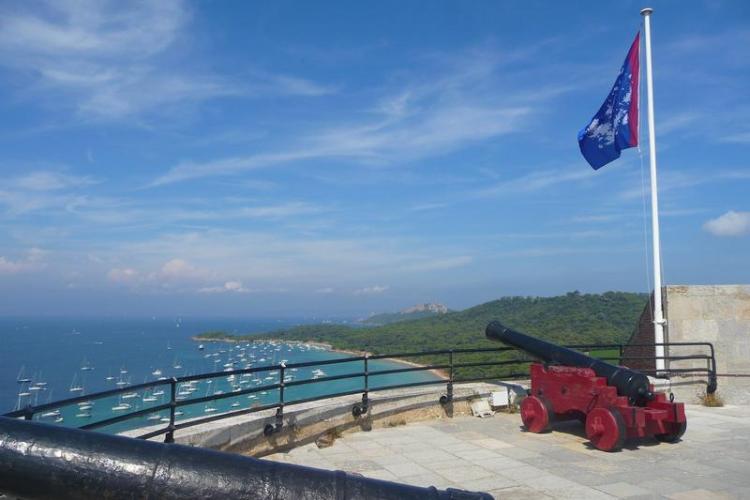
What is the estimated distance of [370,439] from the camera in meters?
7.80

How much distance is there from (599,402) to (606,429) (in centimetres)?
42

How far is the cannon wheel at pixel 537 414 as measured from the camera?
808cm

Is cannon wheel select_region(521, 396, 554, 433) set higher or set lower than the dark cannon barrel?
lower

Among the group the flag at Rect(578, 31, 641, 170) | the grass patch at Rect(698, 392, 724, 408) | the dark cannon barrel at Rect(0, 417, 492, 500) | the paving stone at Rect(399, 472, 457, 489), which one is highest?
the flag at Rect(578, 31, 641, 170)

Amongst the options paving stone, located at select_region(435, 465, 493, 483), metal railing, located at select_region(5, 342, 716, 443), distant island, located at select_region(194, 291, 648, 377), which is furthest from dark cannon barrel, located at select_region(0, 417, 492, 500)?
distant island, located at select_region(194, 291, 648, 377)

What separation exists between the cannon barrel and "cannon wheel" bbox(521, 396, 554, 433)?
584 millimetres

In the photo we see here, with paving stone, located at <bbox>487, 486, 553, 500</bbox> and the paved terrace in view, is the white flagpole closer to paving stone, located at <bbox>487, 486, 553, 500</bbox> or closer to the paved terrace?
the paved terrace

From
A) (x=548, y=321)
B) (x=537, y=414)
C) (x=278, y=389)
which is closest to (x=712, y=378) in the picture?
(x=537, y=414)

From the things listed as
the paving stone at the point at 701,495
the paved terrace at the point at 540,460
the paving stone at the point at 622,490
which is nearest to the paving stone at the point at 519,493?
the paved terrace at the point at 540,460

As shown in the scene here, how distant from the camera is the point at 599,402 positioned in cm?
747

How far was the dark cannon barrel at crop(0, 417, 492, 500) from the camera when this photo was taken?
2270 millimetres

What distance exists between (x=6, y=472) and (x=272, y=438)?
490 centimetres

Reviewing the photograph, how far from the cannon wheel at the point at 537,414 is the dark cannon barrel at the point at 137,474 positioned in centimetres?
604

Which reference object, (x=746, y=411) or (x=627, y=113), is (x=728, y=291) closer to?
(x=746, y=411)
